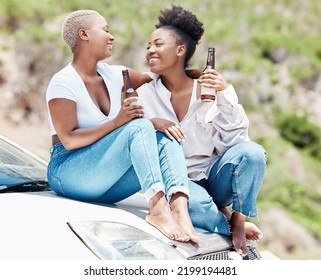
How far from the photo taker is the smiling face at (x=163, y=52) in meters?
3.99

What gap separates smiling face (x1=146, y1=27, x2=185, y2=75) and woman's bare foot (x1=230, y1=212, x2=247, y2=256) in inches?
35.0

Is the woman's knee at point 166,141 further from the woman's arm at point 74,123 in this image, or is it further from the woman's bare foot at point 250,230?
the woman's bare foot at point 250,230

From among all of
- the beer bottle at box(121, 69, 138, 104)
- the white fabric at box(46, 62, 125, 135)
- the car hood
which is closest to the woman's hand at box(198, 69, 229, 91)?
the beer bottle at box(121, 69, 138, 104)

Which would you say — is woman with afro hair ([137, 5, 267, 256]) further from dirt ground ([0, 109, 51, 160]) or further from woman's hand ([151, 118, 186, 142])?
dirt ground ([0, 109, 51, 160])

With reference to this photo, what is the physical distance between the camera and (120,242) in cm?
320

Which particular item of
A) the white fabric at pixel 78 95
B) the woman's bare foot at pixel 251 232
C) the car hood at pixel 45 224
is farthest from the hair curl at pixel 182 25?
the car hood at pixel 45 224

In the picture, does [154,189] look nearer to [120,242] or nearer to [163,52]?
[120,242]

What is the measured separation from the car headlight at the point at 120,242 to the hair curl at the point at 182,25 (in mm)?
1272

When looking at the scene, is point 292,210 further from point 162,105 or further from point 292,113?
point 162,105

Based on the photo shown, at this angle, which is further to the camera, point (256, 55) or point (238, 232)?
point (256, 55)

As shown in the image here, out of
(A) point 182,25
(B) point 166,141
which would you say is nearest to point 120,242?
(B) point 166,141

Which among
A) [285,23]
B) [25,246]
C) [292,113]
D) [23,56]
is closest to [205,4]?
[285,23]

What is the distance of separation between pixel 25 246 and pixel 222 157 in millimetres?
1273

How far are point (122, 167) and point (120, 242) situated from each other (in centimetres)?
46
